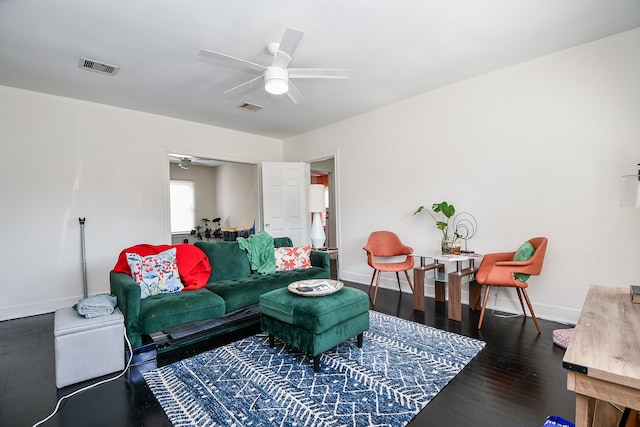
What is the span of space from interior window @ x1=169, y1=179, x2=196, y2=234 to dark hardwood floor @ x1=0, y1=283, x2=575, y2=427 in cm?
592

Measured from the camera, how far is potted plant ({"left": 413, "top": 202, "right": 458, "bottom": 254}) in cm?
375

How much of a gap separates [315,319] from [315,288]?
1.35 ft

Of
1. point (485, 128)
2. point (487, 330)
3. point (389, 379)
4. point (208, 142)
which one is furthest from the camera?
point (208, 142)

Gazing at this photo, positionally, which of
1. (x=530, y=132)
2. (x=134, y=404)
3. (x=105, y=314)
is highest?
(x=530, y=132)

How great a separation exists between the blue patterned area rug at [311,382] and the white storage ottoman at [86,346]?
32 centimetres

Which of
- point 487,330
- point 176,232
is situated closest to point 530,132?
point 487,330

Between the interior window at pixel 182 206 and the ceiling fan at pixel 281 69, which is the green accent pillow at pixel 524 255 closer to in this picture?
the ceiling fan at pixel 281 69

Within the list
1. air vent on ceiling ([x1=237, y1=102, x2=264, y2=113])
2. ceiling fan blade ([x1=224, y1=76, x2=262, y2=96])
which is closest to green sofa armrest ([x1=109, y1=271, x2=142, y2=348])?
ceiling fan blade ([x1=224, y1=76, x2=262, y2=96])

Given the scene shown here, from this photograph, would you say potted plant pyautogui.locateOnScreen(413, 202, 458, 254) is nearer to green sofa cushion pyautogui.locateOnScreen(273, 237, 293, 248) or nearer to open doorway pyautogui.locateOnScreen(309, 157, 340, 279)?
green sofa cushion pyautogui.locateOnScreen(273, 237, 293, 248)

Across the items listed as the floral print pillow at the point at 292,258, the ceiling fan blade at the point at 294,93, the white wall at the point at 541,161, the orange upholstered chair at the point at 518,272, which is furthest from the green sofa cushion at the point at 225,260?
the orange upholstered chair at the point at 518,272

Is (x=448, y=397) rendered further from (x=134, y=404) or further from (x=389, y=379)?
(x=134, y=404)

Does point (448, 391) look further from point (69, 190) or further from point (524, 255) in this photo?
point (69, 190)

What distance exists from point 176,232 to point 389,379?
8.05m

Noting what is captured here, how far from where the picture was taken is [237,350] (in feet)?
8.63
